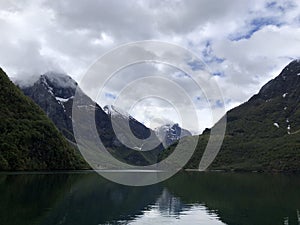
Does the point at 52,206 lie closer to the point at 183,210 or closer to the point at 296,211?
the point at 183,210

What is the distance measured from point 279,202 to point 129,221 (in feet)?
146

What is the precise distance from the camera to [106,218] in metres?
59.6

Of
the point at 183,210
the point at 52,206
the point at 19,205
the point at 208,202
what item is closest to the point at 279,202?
the point at 208,202

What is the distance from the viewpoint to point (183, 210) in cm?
7200

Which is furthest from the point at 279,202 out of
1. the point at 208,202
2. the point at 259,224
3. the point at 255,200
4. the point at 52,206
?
the point at 52,206

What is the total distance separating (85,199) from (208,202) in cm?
2747

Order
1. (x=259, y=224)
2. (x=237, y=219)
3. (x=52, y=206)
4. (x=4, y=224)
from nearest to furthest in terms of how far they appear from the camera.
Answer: (x=4, y=224)
(x=259, y=224)
(x=237, y=219)
(x=52, y=206)

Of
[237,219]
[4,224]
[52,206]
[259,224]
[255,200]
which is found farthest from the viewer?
[255,200]

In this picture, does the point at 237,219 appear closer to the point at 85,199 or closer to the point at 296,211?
the point at 296,211

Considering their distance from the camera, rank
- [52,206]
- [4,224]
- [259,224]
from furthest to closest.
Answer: [52,206], [259,224], [4,224]

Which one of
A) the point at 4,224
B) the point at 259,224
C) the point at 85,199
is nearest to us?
the point at 4,224

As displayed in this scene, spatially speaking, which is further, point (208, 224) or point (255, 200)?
point (255, 200)

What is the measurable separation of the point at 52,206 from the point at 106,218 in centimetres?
1468

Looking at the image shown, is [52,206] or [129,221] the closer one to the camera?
[129,221]
